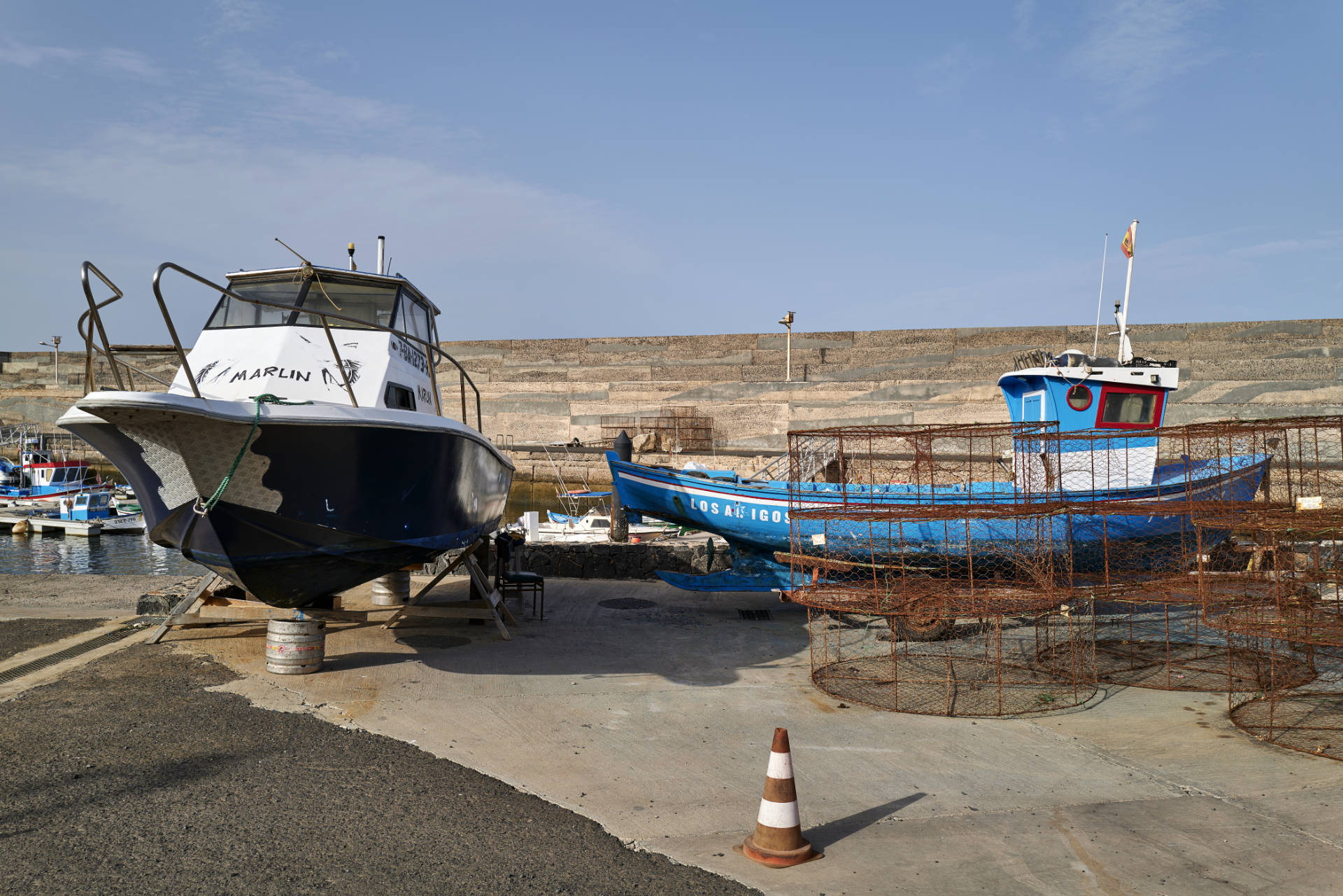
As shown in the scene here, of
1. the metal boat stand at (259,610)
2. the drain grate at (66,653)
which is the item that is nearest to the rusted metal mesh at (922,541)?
the metal boat stand at (259,610)

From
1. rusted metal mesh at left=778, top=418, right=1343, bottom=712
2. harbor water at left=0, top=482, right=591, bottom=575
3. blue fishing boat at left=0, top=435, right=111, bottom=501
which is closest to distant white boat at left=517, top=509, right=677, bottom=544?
harbor water at left=0, top=482, right=591, bottom=575

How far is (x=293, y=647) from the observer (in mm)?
7375

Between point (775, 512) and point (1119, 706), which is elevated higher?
point (775, 512)

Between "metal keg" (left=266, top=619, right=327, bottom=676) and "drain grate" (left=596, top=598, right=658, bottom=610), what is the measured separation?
14.8 ft

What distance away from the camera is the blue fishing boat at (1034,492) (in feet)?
34.8

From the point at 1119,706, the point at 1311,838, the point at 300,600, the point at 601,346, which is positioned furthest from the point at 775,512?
the point at 601,346

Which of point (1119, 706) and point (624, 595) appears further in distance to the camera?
point (624, 595)

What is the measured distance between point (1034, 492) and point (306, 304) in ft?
29.3

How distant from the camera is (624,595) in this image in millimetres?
12500

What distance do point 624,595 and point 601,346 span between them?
25880 mm

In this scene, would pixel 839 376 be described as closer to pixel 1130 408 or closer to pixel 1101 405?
pixel 1130 408

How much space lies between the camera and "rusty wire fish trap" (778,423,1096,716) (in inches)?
272

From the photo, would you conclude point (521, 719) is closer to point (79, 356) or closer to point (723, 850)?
point (723, 850)

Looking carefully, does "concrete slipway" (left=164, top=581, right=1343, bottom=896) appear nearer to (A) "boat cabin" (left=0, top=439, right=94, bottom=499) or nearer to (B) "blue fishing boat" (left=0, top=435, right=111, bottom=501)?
(B) "blue fishing boat" (left=0, top=435, right=111, bottom=501)
